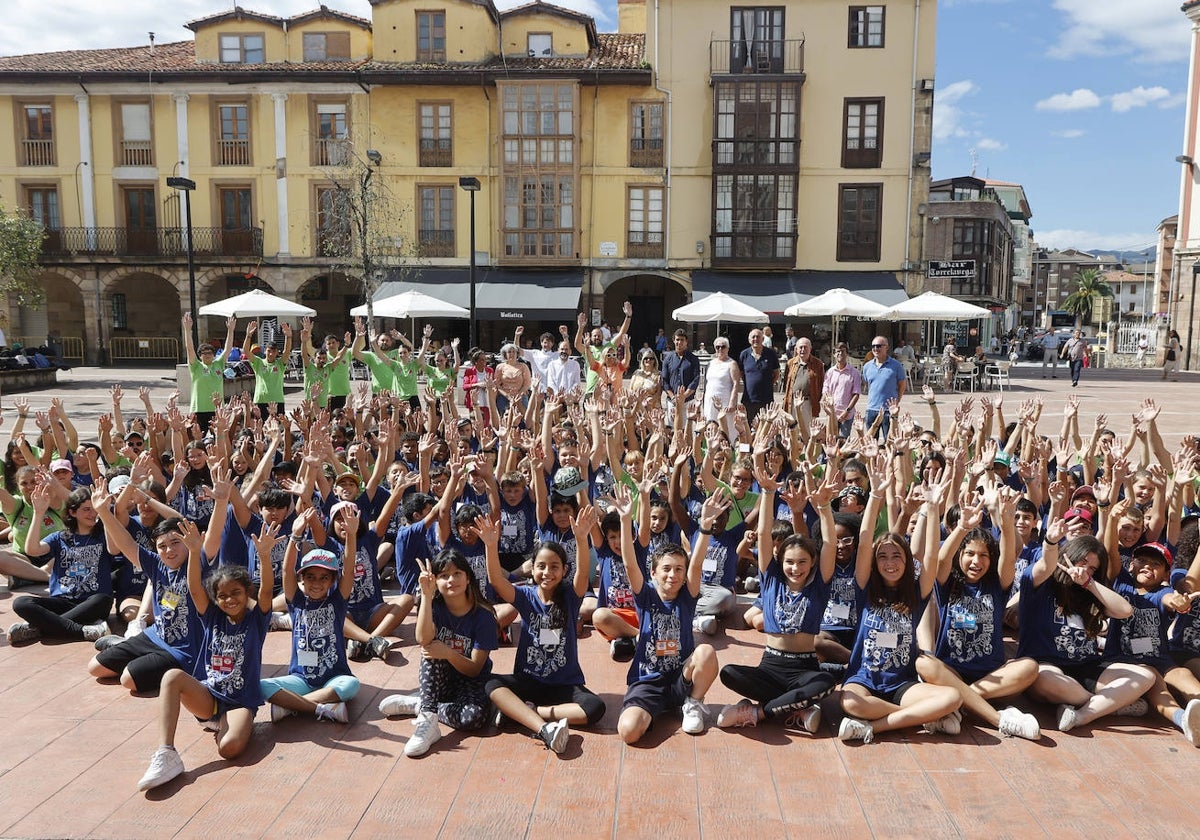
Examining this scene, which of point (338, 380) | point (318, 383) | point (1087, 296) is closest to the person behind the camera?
point (318, 383)

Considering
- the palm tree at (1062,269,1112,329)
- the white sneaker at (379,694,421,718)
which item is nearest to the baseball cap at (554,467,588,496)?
the white sneaker at (379,694,421,718)

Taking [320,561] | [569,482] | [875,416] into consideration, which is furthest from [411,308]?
[320,561]

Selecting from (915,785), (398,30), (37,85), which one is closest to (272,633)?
(915,785)

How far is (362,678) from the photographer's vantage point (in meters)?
5.62

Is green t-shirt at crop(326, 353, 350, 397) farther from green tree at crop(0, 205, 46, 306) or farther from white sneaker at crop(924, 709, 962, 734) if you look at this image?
green tree at crop(0, 205, 46, 306)

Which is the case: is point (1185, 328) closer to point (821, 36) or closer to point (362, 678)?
point (821, 36)

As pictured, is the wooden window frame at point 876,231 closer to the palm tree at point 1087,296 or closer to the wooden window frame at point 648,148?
the wooden window frame at point 648,148

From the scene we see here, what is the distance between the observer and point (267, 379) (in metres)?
11.5

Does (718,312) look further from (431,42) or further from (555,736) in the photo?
(555,736)

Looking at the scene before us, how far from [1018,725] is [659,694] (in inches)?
76.4

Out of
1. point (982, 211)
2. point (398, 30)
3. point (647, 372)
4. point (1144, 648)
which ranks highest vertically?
point (398, 30)

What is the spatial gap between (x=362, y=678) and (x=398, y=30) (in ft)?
90.0

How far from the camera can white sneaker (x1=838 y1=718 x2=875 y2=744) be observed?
4.68m

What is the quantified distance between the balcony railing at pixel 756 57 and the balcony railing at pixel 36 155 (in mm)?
22368
